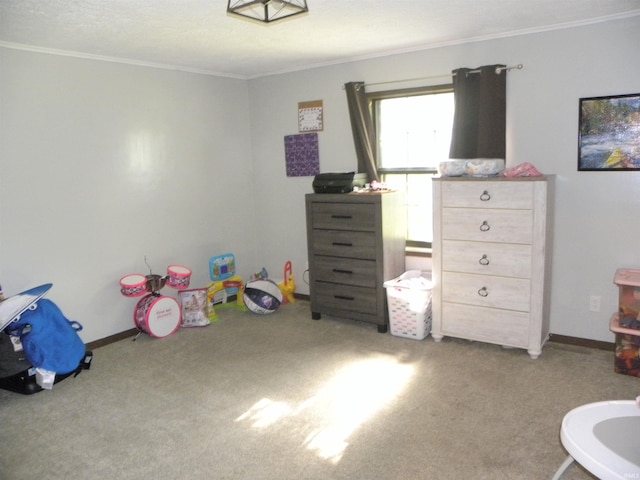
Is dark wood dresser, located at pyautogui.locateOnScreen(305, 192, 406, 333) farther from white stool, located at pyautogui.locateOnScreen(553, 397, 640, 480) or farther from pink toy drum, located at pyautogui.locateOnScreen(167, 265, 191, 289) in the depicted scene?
white stool, located at pyautogui.locateOnScreen(553, 397, 640, 480)

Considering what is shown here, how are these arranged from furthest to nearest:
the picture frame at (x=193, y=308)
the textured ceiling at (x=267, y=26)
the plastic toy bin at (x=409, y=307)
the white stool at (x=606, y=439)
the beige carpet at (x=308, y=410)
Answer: the picture frame at (x=193, y=308) < the plastic toy bin at (x=409, y=307) < the textured ceiling at (x=267, y=26) < the beige carpet at (x=308, y=410) < the white stool at (x=606, y=439)

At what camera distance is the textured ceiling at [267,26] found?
108 inches

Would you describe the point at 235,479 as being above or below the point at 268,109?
below

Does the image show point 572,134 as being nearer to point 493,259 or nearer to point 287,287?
point 493,259

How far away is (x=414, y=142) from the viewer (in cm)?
417

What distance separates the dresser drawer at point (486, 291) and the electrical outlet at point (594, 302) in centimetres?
54

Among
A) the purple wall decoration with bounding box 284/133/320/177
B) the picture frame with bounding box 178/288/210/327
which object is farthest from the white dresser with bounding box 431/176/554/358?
the picture frame with bounding box 178/288/210/327

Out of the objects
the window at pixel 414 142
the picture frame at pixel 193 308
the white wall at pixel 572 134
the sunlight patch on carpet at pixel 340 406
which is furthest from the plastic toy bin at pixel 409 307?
the picture frame at pixel 193 308

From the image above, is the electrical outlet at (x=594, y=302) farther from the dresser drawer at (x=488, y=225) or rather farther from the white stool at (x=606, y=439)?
the white stool at (x=606, y=439)

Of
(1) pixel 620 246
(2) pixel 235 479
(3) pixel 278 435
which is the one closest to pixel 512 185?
(1) pixel 620 246

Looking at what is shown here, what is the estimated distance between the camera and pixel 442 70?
3842 mm

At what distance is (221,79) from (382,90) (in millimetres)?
1606

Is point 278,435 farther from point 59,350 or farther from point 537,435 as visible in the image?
point 59,350

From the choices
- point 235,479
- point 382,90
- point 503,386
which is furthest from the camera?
point 382,90
